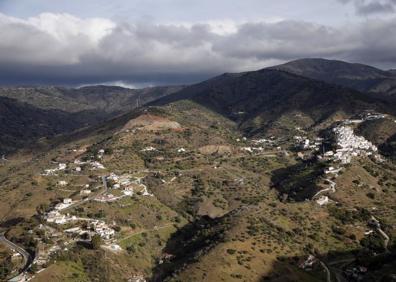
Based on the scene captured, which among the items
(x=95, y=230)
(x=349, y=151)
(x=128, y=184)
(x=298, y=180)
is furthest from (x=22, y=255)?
(x=349, y=151)

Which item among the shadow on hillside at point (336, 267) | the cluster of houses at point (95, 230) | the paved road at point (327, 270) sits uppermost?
the cluster of houses at point (95, 230)

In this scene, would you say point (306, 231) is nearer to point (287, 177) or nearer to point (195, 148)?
point (287, 177)

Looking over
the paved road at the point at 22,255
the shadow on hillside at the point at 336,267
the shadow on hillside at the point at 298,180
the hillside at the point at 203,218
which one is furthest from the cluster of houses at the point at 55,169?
the shadow on hillside at the point at 336,267

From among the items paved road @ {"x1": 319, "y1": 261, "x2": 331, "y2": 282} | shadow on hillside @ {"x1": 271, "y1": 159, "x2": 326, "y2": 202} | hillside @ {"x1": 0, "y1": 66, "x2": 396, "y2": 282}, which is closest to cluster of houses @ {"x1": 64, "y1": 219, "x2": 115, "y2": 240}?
hillside @ {"x1": 0, "y1": 66, "x2": 396, "y2": 282}

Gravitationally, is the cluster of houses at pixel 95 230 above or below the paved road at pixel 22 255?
above

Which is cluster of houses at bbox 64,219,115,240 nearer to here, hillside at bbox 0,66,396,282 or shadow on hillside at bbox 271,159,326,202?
hillside at bbox 0,66,396,282

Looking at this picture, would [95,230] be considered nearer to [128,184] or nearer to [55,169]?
[128,184]

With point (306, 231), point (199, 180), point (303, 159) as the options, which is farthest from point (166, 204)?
point (303, 159)

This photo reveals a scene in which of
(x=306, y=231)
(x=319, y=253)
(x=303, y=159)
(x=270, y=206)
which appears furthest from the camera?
(x=303, y=159)

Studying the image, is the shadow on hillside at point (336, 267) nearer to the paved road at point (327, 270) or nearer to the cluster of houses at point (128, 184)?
the paved road at point (327, 270)
